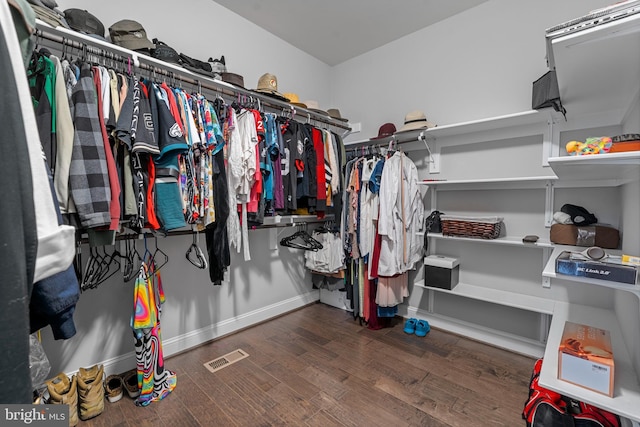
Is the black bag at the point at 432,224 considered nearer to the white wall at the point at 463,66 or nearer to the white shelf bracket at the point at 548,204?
the white shelf bracket at the point at 548,204

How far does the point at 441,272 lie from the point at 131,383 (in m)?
2.42

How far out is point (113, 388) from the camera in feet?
5.75

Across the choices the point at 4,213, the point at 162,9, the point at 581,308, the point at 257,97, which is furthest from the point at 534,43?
the point at 4,213

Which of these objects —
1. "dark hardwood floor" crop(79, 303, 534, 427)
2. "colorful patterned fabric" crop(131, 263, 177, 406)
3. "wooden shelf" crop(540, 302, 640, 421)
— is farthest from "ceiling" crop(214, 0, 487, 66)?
"dark hardwood floor" crop(79, 303, 534, 427)

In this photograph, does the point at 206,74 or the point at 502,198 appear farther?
the point at 502,198

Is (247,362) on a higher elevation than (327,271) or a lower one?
lower

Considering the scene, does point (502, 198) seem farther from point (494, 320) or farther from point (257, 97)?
point (257, 97)

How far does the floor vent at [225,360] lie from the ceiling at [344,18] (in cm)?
296

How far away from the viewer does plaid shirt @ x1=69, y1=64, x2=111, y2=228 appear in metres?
1.26

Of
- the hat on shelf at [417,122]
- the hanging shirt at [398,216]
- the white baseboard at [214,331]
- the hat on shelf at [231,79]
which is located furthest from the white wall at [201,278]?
the hat on shelf at [417,122]

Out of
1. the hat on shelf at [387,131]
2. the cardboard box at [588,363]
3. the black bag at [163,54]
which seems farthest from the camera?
the hat on shelf at [387,131]

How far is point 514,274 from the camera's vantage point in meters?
2.31

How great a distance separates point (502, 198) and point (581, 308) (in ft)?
3.05

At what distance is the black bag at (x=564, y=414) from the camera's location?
117cm
